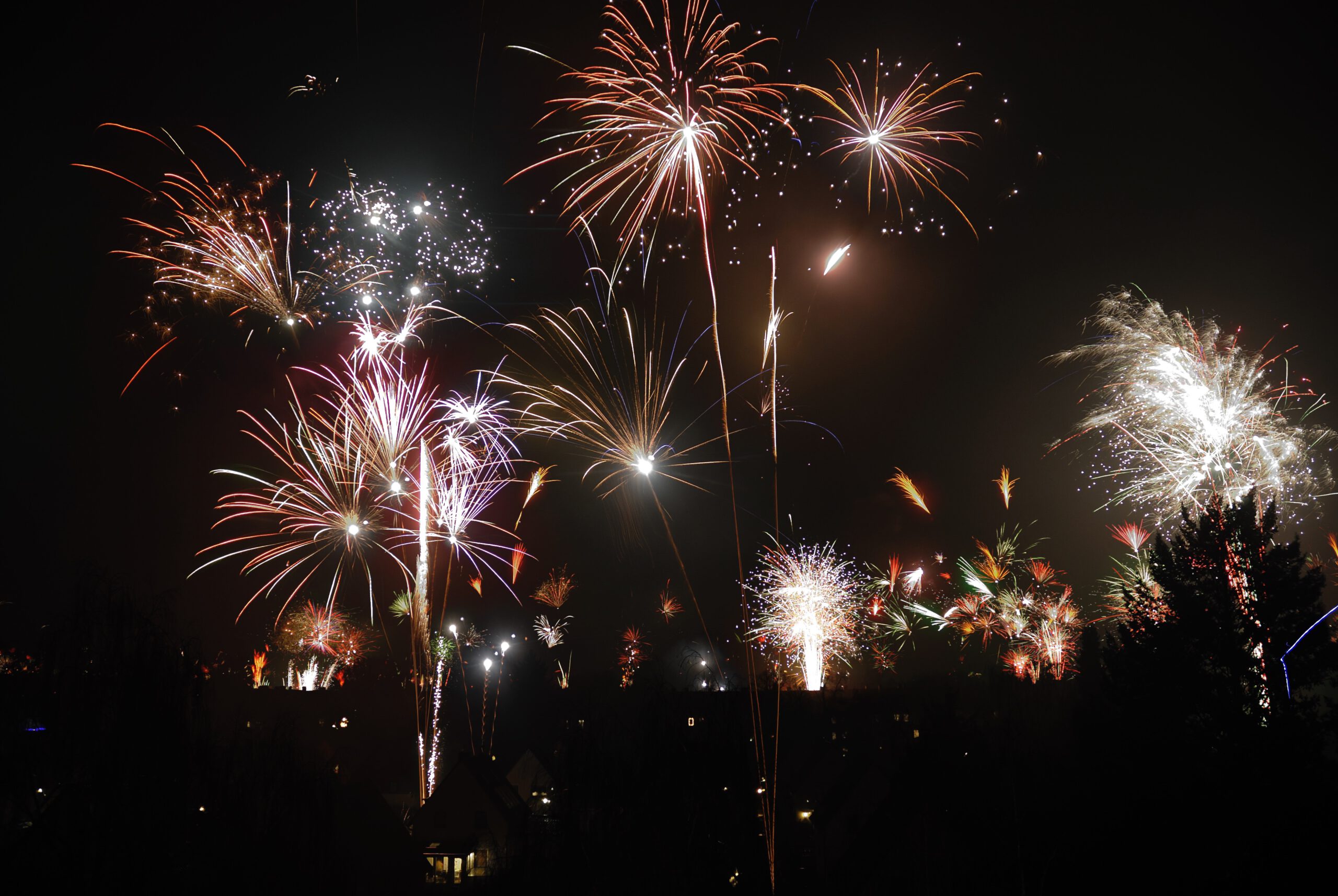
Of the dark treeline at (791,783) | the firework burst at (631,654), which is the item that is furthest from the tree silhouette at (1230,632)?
the firework burst at (631,654)

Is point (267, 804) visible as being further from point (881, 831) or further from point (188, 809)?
point (881, 831)

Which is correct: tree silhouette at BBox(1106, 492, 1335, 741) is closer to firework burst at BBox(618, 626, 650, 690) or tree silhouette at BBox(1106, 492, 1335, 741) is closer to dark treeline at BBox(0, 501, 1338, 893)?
dark treeline at BBox(0, 501, 1338, 893)

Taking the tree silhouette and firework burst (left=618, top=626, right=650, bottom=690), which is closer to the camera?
the tree silhouette

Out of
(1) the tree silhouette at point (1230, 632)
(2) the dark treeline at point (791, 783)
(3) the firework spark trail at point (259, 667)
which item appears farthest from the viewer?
(3) the firework spark trail at point (259, 667)

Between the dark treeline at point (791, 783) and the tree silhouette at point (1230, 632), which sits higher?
the tree silhouette at point (1230, 632)

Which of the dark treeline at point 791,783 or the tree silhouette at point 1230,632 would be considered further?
the tree silhouette at point 1230,632

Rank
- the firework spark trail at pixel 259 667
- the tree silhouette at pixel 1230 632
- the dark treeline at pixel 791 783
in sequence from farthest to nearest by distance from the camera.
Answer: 1. the firework spark trail at pixel 259 667
2. the tree silhouette at pixel 1230 632
3. the dark treeline at pixel 791 783

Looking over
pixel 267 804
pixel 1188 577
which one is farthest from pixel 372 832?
pixel 1188 577

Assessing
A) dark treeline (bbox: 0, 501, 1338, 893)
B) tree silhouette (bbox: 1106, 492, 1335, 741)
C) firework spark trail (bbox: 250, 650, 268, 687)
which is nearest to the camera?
dark treeline (bbox: 0, 501, 1338, 893)

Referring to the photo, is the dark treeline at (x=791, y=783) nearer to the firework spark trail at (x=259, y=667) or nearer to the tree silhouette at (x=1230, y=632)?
the tree silhouette at (x=1230, y=632)

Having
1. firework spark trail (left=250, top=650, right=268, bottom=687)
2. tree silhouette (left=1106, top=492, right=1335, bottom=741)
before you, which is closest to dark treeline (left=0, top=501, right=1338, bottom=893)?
tree silhouette (left=1106, top=492, right=1335, bottom=741)

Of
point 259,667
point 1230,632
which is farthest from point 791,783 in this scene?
point 259,667
